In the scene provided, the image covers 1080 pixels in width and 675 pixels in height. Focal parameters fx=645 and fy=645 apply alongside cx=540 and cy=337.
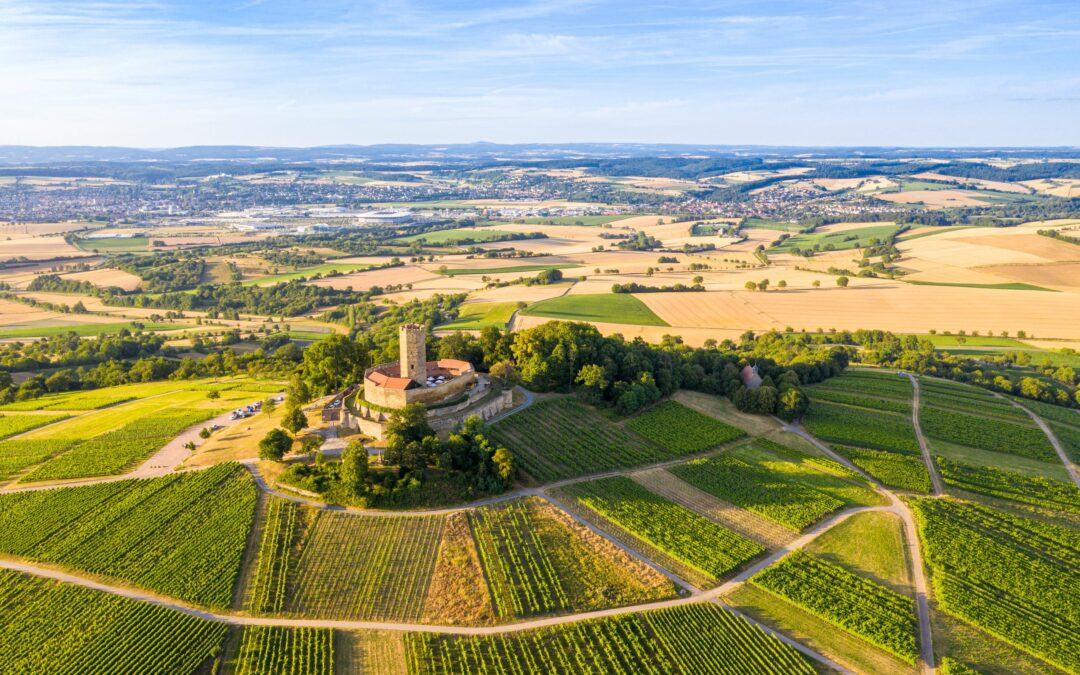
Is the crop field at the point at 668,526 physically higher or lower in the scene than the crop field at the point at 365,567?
lower

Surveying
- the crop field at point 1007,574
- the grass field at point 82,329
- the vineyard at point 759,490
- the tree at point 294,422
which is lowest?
the crop field at point 1007,574

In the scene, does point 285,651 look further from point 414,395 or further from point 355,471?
point 414,395

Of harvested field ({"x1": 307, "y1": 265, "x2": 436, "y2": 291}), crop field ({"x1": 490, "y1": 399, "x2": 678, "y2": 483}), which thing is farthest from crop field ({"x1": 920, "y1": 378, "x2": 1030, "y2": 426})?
harvested field ({"x1": 307, "y1": 265, "x2": 436, "y2": 291})

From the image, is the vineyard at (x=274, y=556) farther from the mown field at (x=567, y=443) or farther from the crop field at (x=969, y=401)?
the crop field at (x=969, y=401)

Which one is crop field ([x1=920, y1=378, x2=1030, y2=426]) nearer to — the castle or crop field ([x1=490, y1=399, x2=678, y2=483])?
crop field ([x1=490, y1=399, x2=678, y2=483])

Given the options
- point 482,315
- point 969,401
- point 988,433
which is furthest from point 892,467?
point 482,315

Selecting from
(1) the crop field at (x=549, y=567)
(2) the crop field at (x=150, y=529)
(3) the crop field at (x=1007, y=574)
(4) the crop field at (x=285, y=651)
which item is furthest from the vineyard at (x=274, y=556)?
(3) the crop field at (x=1007, y=574)
